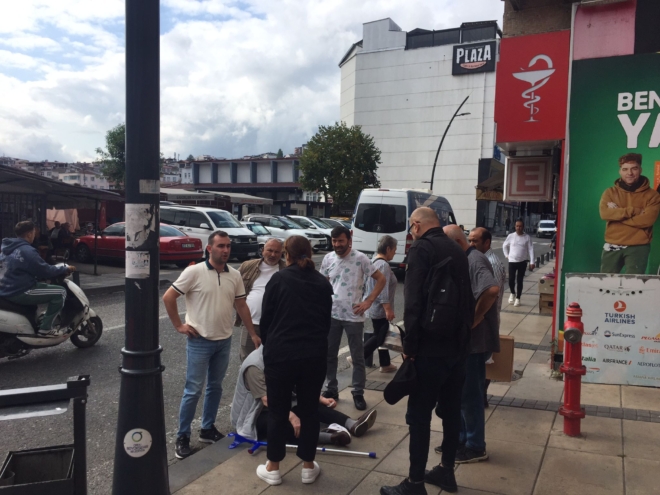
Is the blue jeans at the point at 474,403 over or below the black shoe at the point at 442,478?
over

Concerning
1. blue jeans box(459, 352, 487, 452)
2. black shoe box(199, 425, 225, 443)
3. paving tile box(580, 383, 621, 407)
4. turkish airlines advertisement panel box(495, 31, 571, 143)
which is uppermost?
turkish airlines advertisement panel box(495, 31, 571, 143)

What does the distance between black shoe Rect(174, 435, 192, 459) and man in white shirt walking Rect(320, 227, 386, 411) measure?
1.56m

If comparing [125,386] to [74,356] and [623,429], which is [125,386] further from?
[74,356]

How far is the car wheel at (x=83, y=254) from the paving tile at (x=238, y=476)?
15781 millimetres

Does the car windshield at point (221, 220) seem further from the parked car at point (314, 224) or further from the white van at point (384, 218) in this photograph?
the white van at point (384, 218)

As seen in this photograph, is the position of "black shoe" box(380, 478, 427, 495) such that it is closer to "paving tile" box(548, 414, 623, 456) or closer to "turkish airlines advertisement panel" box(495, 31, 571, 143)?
"paving tile" box(548, 414, 623, 456)

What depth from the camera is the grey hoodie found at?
671cm

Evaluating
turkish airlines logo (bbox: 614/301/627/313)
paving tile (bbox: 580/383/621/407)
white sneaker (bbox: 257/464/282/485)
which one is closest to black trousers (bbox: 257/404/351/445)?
white sneaker (bbox: 257/464/282/485)

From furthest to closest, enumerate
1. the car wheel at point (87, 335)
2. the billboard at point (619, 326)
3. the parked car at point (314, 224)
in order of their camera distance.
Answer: the parked car at point (314, 224) → the car wheel at point (87, 335) → the billboard at point (619, 326)

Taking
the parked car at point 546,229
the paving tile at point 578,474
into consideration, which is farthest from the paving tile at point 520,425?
the parked car at point 546,229

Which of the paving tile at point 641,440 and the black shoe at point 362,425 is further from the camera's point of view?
the black shoe at point 362,425

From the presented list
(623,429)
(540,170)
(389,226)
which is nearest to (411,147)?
(389,226)

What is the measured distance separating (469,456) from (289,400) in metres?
1.41

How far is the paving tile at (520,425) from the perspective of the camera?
15.0ft
